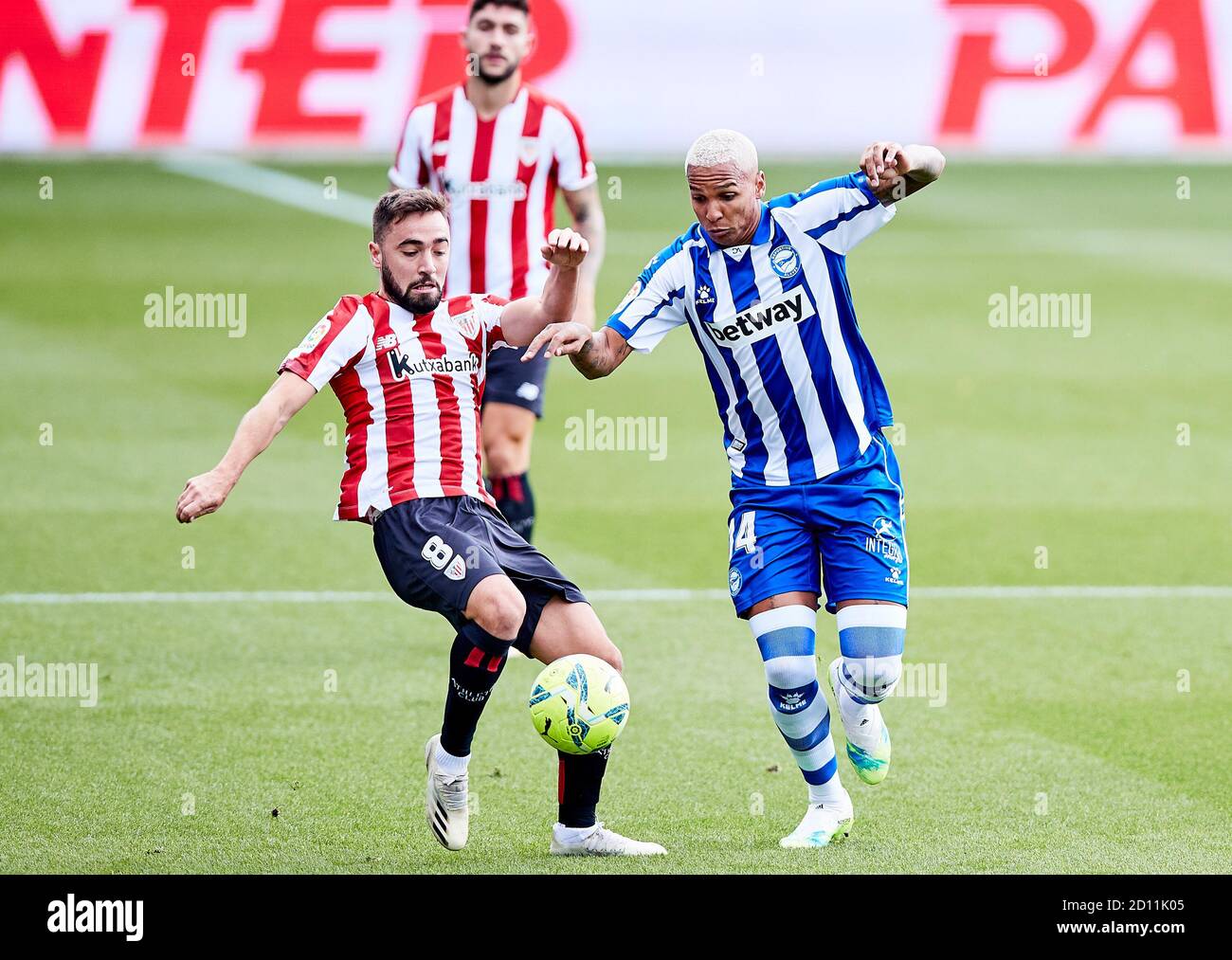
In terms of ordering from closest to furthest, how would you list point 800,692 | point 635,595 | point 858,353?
point 800,692 < point 858,353 < point 635,595

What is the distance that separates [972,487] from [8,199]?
14117 mm

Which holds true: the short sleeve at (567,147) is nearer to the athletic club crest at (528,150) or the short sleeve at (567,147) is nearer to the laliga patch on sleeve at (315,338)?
the athletic club crest at (528,150)

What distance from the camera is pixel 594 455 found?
12.7 metres

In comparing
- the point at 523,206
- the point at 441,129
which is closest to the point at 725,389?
the point at 523,206

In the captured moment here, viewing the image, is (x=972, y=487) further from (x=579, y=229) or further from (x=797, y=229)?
(x=797, y=229)

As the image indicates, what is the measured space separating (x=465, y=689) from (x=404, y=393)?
0.97 metres

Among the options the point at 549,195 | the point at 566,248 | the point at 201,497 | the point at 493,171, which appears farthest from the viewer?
the point at 549,195

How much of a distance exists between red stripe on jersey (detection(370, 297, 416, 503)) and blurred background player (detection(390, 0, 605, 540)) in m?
2.63

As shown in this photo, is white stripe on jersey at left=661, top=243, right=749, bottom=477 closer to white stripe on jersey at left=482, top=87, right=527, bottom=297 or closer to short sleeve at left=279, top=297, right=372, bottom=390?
short sleeve at left=279, top=297, right=372, bottom=390

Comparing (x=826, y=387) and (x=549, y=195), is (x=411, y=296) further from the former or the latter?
(x=549, y=195)

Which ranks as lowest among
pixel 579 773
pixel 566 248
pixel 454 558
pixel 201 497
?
pixel 579 773

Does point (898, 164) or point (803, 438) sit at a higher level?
point (898, 164)

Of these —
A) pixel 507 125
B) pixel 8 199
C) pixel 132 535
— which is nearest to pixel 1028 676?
pixel 507 125

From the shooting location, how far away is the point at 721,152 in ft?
18.8
